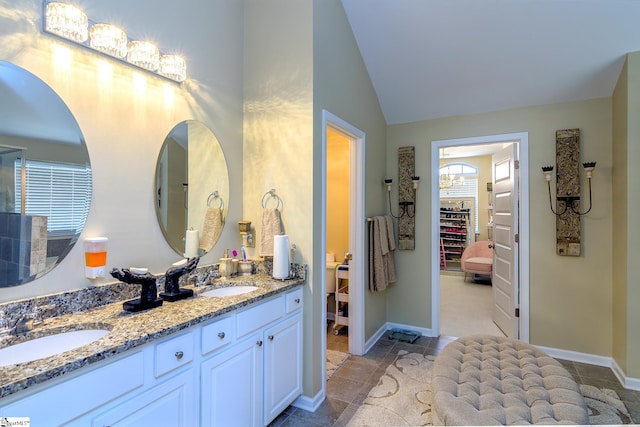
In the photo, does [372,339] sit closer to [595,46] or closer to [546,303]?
[546,303]

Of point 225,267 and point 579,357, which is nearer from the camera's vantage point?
point 225,267

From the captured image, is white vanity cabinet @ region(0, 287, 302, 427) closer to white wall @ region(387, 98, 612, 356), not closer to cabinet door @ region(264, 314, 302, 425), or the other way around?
cabinet door @ region(264, 314, 302, 425)

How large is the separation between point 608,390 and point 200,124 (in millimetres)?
3723

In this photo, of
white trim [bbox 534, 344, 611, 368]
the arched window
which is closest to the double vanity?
white trim [bbox 534, 344, 611, 368]

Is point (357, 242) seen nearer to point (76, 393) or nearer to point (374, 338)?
point (374, 338)

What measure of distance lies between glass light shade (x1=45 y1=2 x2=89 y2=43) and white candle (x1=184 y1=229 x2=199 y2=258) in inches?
46.8

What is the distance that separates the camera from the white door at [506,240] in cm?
335

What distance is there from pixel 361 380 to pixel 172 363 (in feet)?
5.92

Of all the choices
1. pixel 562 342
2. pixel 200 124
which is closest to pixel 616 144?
pixel 562 342

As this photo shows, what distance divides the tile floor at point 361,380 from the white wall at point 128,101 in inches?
52.1

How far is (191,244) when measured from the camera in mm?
2145

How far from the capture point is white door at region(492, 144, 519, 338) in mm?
3350

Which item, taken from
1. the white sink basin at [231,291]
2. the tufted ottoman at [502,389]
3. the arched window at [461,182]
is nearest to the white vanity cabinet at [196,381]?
the white sink basin at [231,291]

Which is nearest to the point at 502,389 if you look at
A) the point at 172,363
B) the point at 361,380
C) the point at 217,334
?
the point at 361,380
